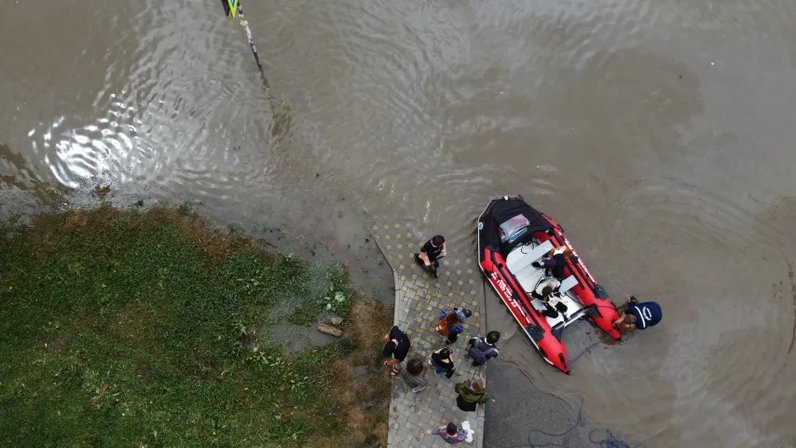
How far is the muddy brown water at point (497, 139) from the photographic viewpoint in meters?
11.7

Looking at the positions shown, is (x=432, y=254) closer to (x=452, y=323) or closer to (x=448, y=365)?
(x=452, y=323)

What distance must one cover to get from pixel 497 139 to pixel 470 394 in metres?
6.33

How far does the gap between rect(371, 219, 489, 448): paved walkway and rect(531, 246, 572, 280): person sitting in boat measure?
1430 millimetres

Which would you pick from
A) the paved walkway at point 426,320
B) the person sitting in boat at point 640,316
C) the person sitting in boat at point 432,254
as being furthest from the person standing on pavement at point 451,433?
the person sitting in boat at point 640,316

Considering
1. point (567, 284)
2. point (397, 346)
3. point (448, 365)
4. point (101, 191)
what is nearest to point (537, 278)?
point (567, 284)

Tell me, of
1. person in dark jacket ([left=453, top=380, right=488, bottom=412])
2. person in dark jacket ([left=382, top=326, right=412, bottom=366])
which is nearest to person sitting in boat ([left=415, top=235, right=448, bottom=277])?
person in dark jacket ([left=382, top=326, right=412, bottom=366])

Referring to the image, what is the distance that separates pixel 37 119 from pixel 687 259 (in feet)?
51.6

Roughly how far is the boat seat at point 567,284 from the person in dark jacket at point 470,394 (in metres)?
2.85

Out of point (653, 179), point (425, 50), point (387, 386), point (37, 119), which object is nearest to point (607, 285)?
point (653, 179)

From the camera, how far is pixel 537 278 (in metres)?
11.8

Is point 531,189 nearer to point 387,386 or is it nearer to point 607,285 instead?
point 607,285

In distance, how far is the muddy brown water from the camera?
11703 millimetres

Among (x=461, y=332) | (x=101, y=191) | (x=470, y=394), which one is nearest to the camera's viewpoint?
(x=470, y=394)

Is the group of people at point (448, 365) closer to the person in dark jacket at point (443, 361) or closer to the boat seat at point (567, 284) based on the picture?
the person in dark jacket at point (443, 361)
